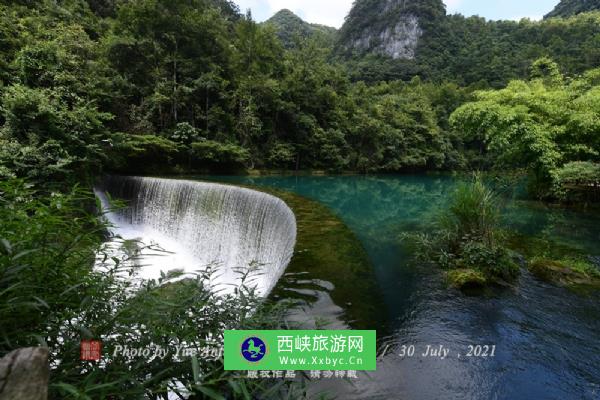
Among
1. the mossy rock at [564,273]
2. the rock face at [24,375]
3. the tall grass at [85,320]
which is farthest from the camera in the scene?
the mossy rock at [564,273]

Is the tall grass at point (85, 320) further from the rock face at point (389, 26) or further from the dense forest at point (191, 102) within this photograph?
the rock face at point (389, 26)

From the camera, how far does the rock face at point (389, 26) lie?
56906mm

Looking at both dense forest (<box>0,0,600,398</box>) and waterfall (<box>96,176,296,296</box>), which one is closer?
dense forest (<box>0,0,600,398</box>)

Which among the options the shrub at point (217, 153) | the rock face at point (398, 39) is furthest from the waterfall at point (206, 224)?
the rock face at point (398, 39)

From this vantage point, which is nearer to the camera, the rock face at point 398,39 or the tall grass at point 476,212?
the tall grass at point 476,212

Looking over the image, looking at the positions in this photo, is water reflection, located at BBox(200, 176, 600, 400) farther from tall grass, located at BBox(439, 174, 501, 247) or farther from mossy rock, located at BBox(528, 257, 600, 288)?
tall grass, located at BBox(439, 174, 501, 247)

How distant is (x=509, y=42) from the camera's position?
161 ft

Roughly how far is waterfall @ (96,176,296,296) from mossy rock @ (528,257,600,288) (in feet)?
11.1

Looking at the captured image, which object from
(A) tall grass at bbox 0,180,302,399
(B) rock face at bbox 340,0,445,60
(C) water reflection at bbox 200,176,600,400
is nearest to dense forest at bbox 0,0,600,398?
(A) tall grass at bbox 0,180,302,399

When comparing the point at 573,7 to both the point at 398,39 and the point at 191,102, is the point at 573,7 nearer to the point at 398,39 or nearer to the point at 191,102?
the point at 398,39

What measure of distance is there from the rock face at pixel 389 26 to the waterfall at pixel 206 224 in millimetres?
55370

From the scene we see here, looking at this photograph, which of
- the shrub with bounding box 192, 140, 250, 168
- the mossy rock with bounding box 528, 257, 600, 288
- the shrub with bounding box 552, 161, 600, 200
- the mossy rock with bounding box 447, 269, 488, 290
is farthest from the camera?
the shrub with bounding box 192, 140, 250, 168

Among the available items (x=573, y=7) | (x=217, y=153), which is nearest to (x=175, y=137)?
(x=217, y=153)

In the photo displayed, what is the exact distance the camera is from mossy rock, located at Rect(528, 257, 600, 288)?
425cm
